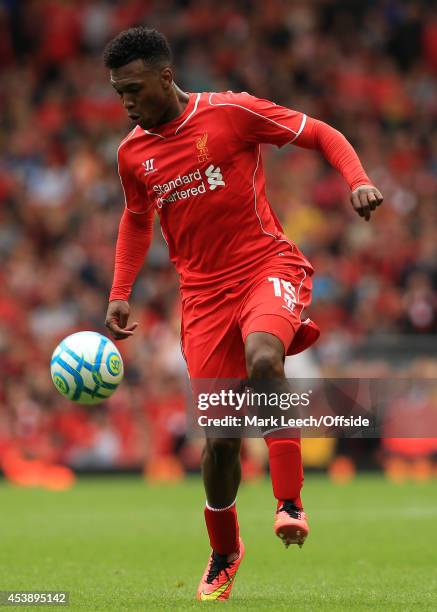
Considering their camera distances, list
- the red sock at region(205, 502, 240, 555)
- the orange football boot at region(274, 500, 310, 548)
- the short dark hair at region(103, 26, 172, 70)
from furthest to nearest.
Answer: the red sock at region(205, 502, 240, 555) < the short dark hair at region(103, 26, 172, 70) < the orange football boot at region(274, 500, 310, 548)

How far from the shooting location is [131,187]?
7172mm

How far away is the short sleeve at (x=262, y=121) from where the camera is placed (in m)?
6.80

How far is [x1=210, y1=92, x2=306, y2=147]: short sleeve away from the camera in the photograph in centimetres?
680

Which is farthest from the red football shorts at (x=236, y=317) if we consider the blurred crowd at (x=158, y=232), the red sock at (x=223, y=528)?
the blurred crowd at (x=158, y=232)

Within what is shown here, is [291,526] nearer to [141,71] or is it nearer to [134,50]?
[141,71]

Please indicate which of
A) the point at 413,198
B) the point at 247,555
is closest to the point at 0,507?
the point at 247,555

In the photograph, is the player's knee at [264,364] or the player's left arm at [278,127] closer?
the player's knee at [264,364]

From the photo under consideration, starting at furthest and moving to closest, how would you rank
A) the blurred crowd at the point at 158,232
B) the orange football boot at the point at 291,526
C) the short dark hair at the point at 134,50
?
1. the blurred crowd at the point at 158,232
2. the short dark hair at the point at 134,50
3. the orange football boot at the point at 291,526

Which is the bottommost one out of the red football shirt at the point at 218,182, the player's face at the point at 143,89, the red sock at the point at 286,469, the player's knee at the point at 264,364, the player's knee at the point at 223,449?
the red sock at the point at 286,469

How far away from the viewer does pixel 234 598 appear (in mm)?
6688

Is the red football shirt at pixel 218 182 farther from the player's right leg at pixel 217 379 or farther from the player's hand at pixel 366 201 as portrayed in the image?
the player's hand at pixel 366 201

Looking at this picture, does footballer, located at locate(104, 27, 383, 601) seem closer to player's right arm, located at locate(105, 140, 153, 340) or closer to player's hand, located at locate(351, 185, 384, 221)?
player's right arm, located at locate(105, 140, 153, 340)

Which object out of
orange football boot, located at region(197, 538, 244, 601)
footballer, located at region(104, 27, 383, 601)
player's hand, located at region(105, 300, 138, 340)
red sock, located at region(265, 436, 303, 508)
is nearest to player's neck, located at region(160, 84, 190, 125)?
footballer, located at region(104, 27, 383, 601)

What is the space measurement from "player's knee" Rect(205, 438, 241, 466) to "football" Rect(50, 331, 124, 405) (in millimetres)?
651
